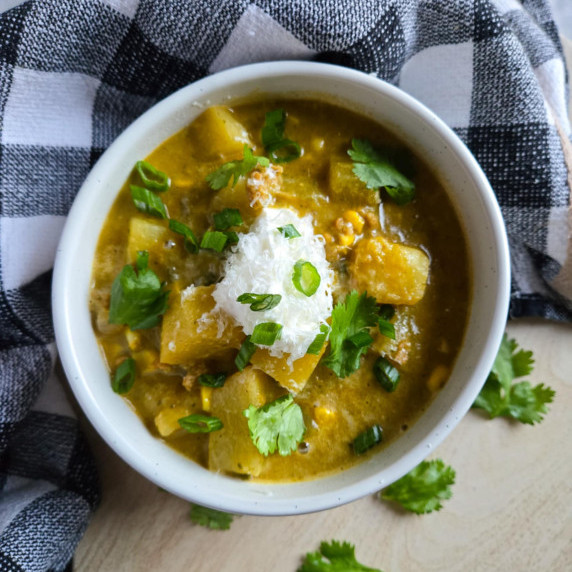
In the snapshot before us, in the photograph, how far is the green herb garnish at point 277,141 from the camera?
8.81 feet

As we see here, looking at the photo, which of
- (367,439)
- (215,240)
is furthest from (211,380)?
(367,439)

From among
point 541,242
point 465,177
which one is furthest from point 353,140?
point 541,242

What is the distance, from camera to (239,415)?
2.54m

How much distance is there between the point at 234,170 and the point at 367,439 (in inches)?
46.5

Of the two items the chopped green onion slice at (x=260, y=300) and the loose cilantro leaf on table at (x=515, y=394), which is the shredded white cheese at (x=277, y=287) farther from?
the loose cilantro leaf on table at (x=515, y=394)

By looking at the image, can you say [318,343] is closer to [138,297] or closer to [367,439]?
[367,439]

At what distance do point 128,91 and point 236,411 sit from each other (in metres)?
1.46

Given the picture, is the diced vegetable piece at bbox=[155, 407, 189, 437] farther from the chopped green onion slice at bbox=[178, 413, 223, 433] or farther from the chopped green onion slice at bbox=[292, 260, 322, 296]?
the chopped green onion slice at bbox=[292, 260, 322, 296]

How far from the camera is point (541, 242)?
2885mm

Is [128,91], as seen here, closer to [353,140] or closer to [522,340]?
[353,140]

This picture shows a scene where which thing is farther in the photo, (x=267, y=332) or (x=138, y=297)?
(x=138, y=297)

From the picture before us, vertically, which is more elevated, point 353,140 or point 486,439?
point 353,140

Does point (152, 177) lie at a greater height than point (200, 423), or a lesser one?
greater

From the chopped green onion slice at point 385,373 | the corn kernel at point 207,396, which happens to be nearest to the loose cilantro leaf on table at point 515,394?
the chopped green onion slice at point 385,373
